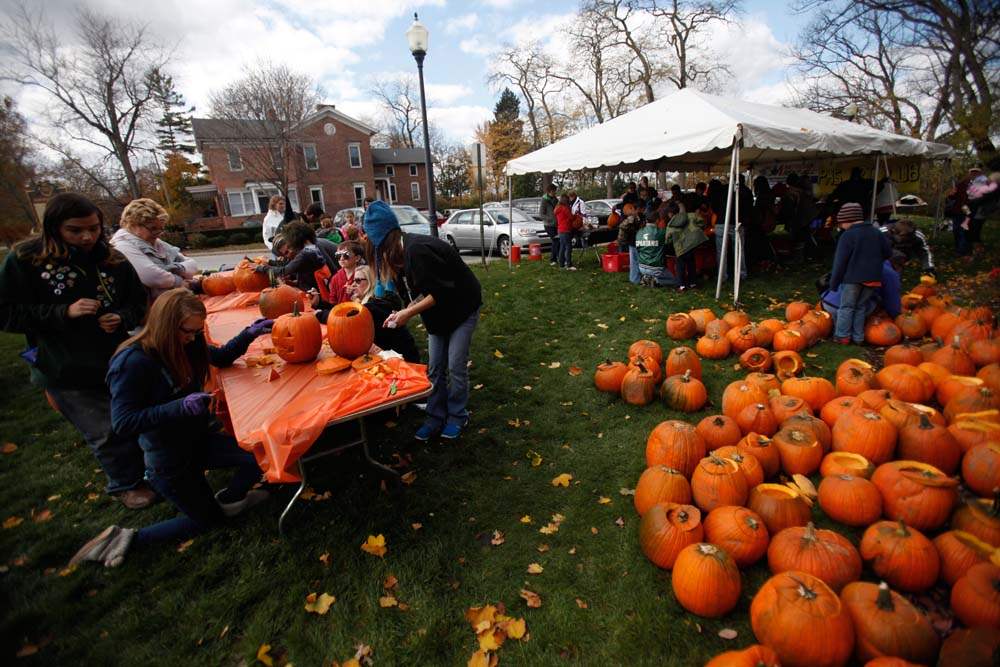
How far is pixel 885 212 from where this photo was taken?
1036 centimetres

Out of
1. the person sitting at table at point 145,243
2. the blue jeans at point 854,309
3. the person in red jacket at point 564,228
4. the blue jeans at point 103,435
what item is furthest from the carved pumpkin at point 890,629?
the person in red jacket at point 564,228

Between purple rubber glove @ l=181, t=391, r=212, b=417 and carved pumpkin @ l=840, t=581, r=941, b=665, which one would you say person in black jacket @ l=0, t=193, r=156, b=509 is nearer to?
purple rubber glove @ l=181, t=391, r=212, b=417

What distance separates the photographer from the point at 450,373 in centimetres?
381

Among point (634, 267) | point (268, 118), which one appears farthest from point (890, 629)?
point (268, 118)

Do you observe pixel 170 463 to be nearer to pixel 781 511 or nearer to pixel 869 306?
pixel 781 511

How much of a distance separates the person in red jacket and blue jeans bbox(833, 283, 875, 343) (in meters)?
6.28

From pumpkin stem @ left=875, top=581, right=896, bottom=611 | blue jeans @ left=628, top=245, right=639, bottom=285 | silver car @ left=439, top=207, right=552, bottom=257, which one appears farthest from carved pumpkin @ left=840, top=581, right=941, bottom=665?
silver car @ left=439, top=207, right=552, bottom=257

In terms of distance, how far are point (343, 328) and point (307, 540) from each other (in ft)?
4.56

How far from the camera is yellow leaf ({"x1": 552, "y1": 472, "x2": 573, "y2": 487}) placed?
3.24 meters

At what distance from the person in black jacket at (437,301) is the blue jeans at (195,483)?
→ 1328 millimetres

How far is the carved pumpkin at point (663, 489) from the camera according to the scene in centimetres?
270

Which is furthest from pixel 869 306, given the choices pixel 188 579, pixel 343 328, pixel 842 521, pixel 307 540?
pixel 188 579

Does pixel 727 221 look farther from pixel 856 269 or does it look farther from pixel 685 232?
pixel 856 269

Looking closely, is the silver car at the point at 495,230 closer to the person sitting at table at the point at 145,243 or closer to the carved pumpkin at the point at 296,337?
Result: the person sitting at table at the point at 145,243
